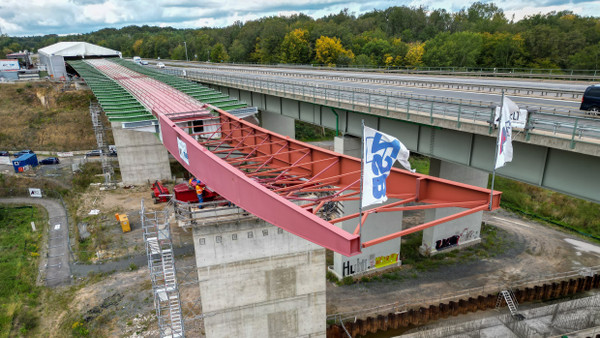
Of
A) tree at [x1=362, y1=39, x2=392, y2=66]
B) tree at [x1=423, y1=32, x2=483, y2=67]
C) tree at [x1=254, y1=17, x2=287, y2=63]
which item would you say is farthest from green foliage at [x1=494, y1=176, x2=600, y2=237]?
tree at [x1=254, y1=17, x2=287, y2=63]

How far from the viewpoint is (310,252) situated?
1811 cm

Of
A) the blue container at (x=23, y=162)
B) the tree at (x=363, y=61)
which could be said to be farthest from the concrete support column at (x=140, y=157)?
the tree at (x=363, y=61)

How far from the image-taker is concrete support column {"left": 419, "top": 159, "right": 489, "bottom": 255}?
2633 cm

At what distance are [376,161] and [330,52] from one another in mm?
82167

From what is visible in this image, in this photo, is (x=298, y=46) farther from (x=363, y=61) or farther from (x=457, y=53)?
(x=457, y=53)

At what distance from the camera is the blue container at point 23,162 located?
4538 cm

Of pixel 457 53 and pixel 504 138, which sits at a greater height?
pixel 457 53

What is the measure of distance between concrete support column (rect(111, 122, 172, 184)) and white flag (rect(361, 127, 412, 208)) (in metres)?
36.0

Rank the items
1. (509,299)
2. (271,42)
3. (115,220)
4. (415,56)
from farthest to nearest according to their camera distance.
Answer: (271,42) < (415,56) < (115,220) < (509,299)

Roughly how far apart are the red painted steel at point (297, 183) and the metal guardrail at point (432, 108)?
6205mm

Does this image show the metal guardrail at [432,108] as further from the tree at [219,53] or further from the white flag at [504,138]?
the tree at [219,53]

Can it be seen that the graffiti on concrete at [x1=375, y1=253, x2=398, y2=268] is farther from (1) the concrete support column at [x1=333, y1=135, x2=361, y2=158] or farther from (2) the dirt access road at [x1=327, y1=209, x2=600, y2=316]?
(1) the concrete support column at [x1=333, y1=135, x2=361, y2=158]

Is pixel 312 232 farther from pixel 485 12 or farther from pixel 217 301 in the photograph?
pixel 485 12

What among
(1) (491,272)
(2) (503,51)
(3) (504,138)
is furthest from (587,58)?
(3) (504,138)
